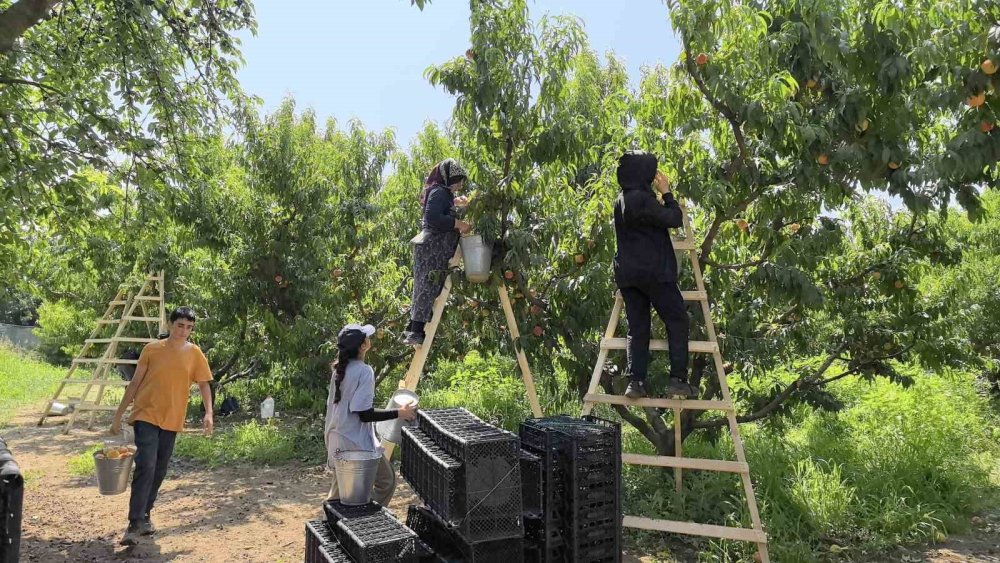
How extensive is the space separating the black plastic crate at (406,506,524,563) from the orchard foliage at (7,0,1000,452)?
2104mm

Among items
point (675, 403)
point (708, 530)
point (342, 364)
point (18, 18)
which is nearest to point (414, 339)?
point (342, 364)

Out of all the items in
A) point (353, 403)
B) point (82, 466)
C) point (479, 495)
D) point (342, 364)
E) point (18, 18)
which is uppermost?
point (18, 18)

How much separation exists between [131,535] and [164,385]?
3.77 ft

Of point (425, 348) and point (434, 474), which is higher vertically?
point (425, 348)

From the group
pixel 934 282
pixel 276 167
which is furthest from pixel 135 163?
pixel 934 282

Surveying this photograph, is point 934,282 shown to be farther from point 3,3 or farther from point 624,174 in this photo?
point 3,3

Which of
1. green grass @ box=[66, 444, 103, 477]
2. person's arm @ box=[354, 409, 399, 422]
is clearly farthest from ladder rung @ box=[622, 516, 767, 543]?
green grass @ box=[66, 444, 103, 477]

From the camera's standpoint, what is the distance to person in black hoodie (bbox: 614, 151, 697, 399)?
4109 millimetres

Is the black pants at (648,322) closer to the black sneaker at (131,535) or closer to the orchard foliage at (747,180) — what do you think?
the orchard foliage at (747,180)

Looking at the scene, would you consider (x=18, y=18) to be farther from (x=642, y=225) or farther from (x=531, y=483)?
(x=531, y=483)

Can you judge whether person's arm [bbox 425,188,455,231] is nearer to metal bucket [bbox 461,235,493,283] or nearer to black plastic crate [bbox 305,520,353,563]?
metal bucket [bbox 461,235,493,283]

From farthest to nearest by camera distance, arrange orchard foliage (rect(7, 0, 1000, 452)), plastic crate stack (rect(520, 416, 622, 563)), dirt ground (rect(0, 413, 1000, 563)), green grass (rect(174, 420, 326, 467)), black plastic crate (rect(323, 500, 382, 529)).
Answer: green grass (rect(174, 420, 326, 467)), dirt ground (rect(0, 413, 1000, 563)), orchard foliage (rect(7, 0, 1000, 452)), black plastic crate (rect(323, 500, 382, 529)), plastic crate stack (rect(520, 416, 622, 563))

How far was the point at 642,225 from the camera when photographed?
421cm

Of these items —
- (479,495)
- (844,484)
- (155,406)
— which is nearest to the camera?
(479,495)
